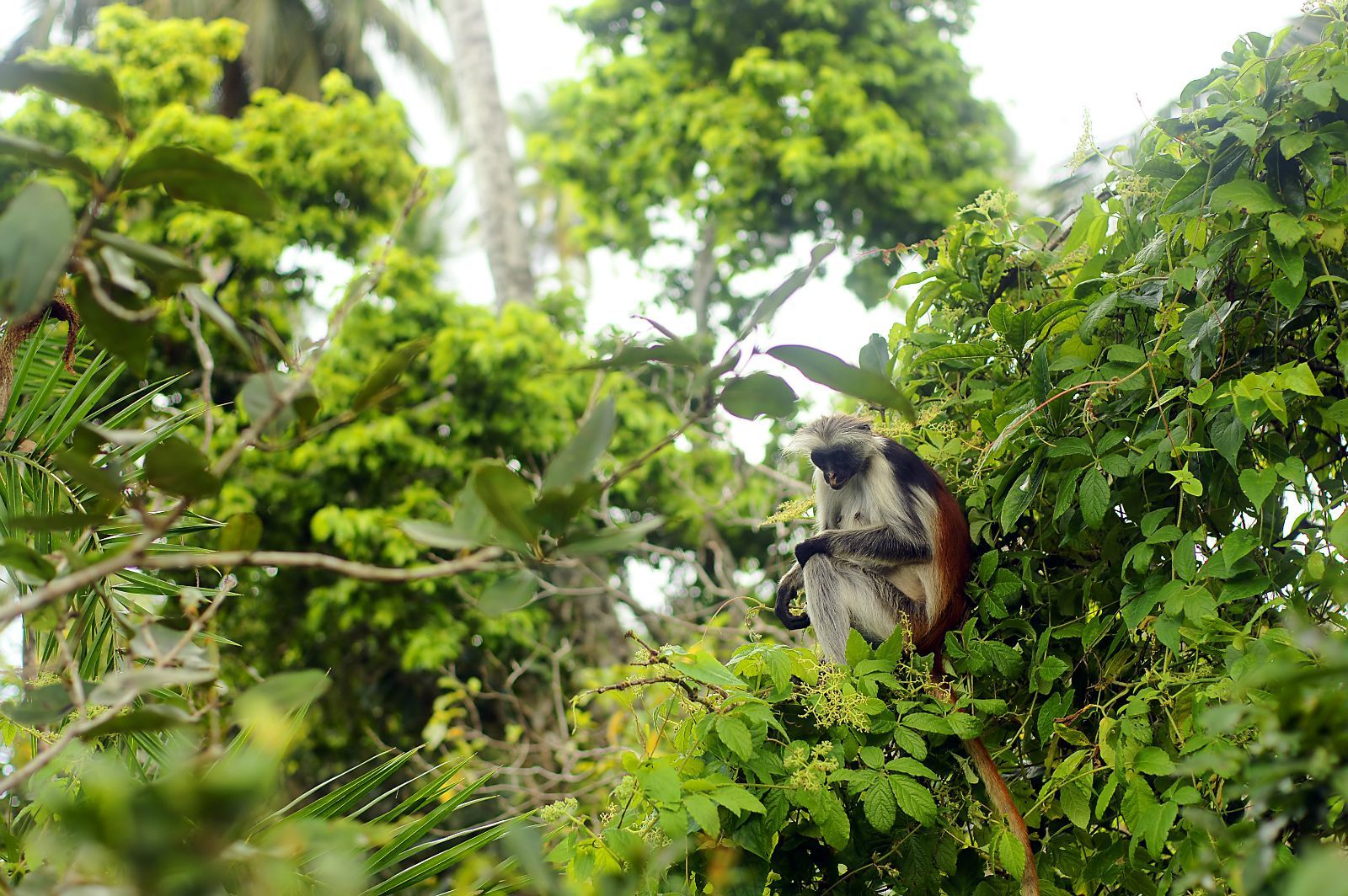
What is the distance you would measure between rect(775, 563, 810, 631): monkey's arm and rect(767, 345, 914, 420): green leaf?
2.69 meters

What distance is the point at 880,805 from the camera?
204cm

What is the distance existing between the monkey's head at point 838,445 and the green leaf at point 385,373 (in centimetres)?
277

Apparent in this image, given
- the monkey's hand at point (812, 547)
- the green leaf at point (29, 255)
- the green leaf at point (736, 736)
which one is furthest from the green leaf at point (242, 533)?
the monkey's hand at point (812, 547)

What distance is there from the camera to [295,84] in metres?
15.6

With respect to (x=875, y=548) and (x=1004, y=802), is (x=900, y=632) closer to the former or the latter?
(x=1004, y=802)

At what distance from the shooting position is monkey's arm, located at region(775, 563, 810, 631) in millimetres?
3789

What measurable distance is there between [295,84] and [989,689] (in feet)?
51.0

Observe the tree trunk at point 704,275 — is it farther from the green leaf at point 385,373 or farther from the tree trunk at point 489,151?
the green leaf at point 385,373

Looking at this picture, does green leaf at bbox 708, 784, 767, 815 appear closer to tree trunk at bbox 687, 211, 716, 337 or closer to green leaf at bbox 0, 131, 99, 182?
green leaf at bbox 0, 131, 99, 182

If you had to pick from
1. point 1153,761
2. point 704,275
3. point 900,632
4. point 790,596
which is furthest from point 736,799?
point 704,275

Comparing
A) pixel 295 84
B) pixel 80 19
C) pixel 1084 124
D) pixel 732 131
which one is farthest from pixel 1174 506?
pixel 80 19

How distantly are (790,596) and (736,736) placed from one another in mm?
1829

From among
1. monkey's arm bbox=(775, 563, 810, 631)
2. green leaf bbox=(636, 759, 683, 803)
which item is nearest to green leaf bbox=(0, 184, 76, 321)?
green leaf bbox=(636, 759, 683, 803)

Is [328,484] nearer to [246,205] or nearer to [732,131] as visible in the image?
[732,131]
